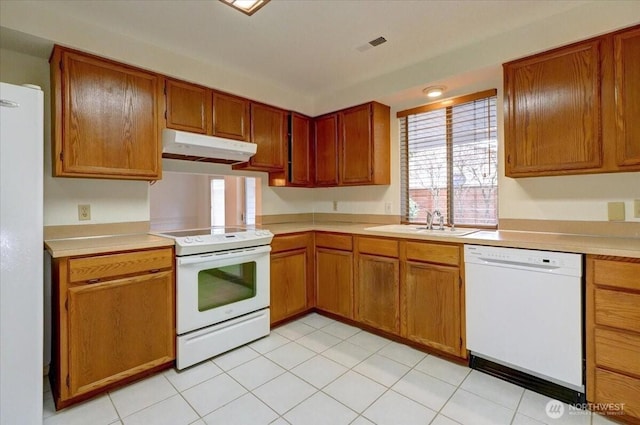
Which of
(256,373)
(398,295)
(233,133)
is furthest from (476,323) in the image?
(233,133)

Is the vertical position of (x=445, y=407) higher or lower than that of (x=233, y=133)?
lower

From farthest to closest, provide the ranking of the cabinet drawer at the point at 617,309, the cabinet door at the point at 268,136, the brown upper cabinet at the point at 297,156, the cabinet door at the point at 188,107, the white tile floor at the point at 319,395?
1. the brown upper cabinet at the point at 297,156
2. the cabinet door at the point at 268,136
3. the cabinet door at the point at 188,107
4. the white tile floor at the point at 319,395
5. the cabinet drawer at the point at 617,309

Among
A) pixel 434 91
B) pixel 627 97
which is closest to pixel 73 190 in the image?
pixel 434 91

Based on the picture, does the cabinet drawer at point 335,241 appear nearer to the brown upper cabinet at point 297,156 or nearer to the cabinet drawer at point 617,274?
the brown upper cabinet at point 297,156

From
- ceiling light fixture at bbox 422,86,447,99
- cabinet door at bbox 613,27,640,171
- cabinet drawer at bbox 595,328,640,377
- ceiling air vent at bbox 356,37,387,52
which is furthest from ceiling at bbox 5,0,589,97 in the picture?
cabinet drawer at bbox 595,328,640,377

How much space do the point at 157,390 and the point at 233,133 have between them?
208 centimetres

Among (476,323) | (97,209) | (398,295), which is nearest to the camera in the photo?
(476,323)

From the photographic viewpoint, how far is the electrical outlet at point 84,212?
2238 millimetres

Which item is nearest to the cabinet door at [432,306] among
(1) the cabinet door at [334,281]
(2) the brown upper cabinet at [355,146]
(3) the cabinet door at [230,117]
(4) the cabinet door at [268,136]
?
(1) the cabinet door at [334,281]

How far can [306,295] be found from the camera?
3072mm

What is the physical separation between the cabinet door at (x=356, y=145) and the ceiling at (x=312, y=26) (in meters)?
0.53

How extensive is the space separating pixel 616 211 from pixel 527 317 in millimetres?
947

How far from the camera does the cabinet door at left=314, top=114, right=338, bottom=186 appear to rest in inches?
134

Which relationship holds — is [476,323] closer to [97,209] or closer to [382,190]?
[382,190]
